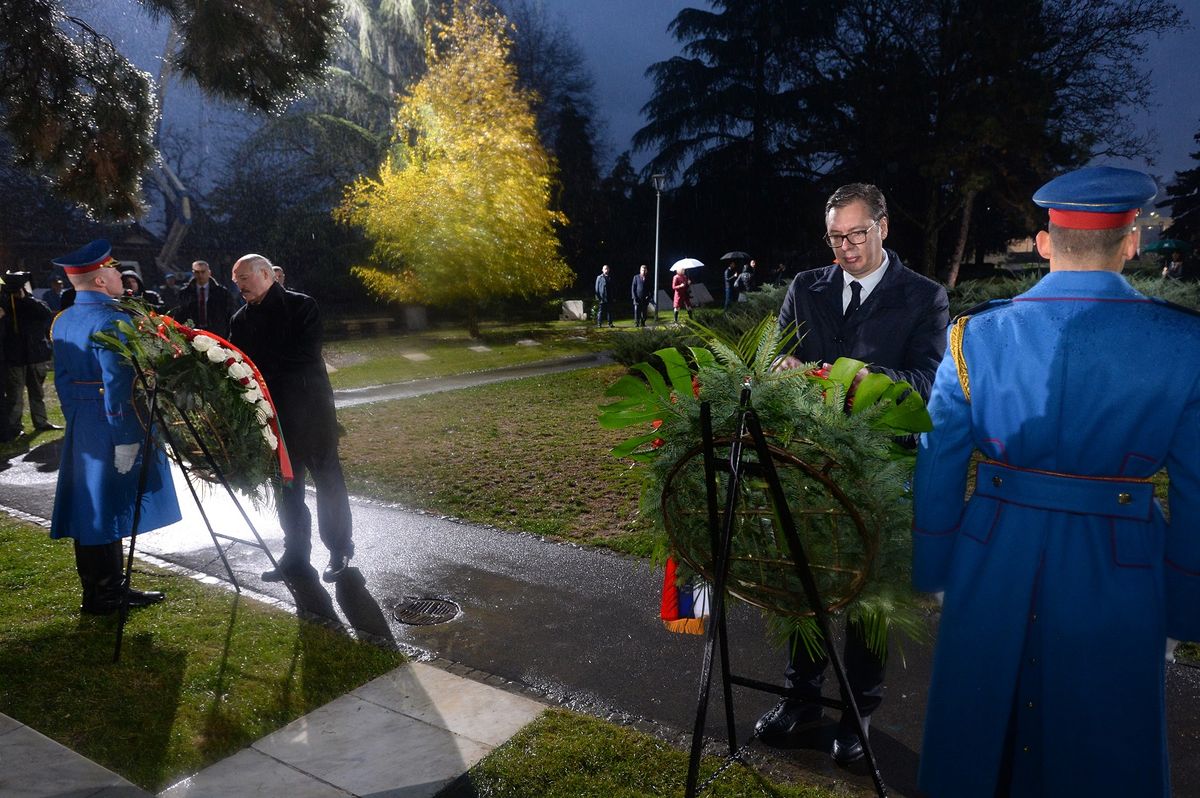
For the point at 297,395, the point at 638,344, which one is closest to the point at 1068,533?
the point at 297,395

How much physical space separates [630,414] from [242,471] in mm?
2948

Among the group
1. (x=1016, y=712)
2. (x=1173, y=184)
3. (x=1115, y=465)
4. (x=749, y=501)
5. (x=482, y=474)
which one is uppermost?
(x=1173, y=184)

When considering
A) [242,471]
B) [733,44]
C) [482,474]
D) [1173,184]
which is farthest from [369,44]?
[1173,184]

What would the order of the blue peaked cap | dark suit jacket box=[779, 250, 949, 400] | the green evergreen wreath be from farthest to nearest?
dark suit jacket box=[779, 250, 949, 400] < the green evergreen wreath < the blue peaked cap

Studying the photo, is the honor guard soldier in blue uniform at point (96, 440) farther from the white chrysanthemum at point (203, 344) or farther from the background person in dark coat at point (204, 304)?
the background person in dark coat at point (204, 304)

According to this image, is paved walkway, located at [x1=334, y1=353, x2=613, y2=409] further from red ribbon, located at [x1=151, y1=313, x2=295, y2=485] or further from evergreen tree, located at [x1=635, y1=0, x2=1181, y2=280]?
evergreen tree, located at [x1=635, y1=0, x2=1181, y2=280]

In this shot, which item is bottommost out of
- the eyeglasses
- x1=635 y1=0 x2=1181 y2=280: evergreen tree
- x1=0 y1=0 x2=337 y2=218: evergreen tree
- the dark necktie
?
the dark necktie

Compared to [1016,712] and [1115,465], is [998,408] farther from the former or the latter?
[1016,712]

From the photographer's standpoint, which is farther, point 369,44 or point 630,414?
point 369,44

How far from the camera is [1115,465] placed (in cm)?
205

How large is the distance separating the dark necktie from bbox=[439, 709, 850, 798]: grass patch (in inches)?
78.4

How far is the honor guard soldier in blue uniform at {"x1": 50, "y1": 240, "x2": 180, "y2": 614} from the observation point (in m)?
4.64

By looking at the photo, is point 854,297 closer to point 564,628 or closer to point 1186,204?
point 564,628

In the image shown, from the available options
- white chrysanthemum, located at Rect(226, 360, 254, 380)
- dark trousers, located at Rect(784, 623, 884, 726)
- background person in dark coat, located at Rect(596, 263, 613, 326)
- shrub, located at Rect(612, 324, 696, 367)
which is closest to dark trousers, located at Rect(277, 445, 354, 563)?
white chrysanthemum, located at Rect(226, 360, 254, 380)
